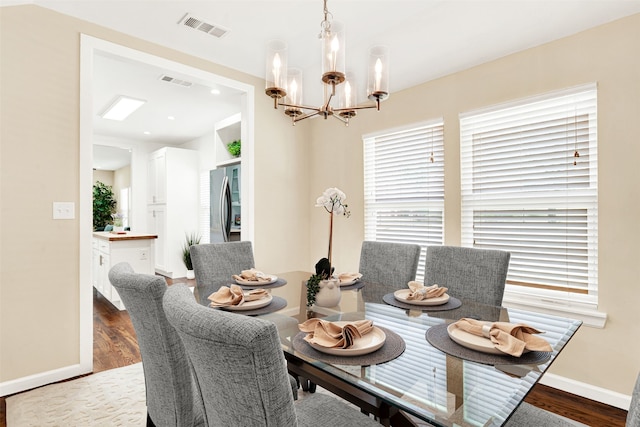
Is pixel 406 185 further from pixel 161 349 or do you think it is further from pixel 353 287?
pixel 161 349

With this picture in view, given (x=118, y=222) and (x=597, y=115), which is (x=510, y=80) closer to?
(x=597, y=115)

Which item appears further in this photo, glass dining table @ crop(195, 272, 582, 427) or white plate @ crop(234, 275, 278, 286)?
white plate @ crop(234, 275, 278, 286)

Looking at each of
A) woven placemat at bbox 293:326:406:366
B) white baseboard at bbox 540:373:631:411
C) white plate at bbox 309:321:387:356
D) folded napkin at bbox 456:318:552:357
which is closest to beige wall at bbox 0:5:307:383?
woven placemat at bbox 293:326:406:366

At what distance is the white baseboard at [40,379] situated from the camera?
2199 mm

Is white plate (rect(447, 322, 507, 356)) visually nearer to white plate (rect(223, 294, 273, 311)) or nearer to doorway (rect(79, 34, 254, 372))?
white plate (rect(223, 294, 273, 311))

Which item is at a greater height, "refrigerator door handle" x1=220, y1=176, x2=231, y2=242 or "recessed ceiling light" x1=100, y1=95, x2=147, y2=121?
"recessed ceiling light" x1=100, y1=95, x2=147, y2=121

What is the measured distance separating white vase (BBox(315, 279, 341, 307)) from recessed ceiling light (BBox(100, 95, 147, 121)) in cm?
390

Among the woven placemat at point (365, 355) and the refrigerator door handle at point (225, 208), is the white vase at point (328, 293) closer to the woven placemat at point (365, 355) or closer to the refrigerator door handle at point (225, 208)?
the woven placemat at point (365, 355)

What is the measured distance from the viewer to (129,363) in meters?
2.66

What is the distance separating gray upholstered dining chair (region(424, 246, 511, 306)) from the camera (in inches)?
71.5

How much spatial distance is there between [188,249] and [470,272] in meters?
5.22

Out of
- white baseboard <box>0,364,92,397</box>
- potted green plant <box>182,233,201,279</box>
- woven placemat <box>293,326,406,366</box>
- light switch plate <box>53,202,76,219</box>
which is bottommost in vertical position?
white baseboard <box>0,364,92,397</box>

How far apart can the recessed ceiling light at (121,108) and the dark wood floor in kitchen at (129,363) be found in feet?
8.39

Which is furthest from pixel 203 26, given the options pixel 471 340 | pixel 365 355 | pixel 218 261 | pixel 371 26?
pixel 471 340
